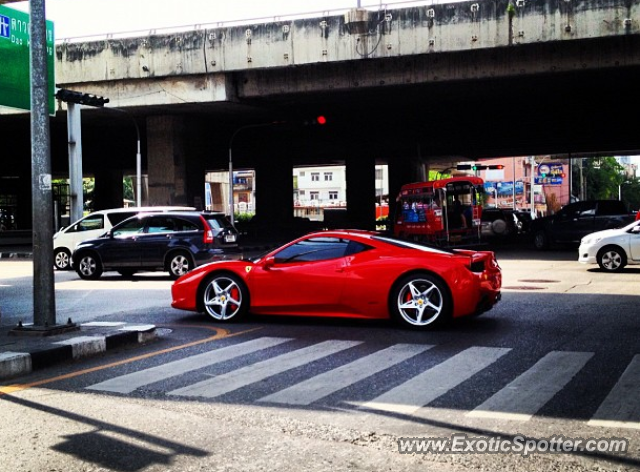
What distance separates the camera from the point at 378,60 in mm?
26797

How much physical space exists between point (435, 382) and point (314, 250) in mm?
4088

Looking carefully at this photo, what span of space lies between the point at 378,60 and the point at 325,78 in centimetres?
212

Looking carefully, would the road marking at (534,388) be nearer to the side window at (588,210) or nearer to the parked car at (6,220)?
the side window at (588,210)

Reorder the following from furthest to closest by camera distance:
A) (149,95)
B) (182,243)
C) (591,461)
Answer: (149,95) < (182,243) < (591,461)

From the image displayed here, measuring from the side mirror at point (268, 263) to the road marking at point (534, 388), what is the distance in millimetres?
4035

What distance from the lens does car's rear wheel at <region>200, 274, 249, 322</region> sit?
1067cm

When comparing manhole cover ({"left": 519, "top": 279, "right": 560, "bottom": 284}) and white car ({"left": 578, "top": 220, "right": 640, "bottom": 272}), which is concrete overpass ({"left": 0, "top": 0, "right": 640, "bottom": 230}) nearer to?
white car ({"left": 578, "top": 220, "right": 640, "bottom": 272})

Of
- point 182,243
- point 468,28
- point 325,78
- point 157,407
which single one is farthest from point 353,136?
point 157,407

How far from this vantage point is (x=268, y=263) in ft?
34.7

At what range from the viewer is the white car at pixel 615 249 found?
59.3 ft

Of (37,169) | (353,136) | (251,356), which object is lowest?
(251,356)

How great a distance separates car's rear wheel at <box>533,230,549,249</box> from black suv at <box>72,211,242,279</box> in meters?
14.4

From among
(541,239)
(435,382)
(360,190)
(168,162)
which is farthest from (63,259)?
(360,190)

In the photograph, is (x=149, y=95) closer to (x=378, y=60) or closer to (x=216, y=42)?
(x=216, y=42)
